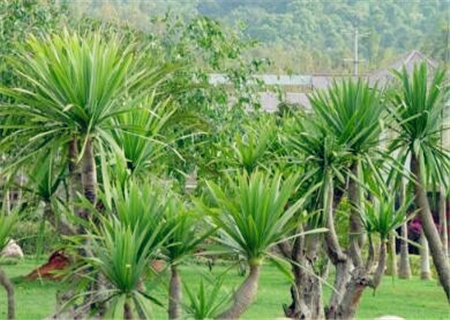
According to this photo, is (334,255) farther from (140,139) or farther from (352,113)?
(140,139)

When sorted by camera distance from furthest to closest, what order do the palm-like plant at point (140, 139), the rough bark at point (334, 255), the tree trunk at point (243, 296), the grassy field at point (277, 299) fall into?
the grassy field at point (277, 299) → the rough bark at point (334, 255) → the palm-like plant at point (140, 139) → the tree trunk at point (243, 296)

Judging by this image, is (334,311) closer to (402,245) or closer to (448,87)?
(448,87)

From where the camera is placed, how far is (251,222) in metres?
3.56

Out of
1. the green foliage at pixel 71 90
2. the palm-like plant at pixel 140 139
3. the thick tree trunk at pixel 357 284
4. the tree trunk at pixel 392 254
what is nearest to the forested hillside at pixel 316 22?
the tree trunk at pixel 392 254

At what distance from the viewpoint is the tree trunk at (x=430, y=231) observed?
16.6 feet

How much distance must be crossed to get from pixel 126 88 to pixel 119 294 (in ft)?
2.99

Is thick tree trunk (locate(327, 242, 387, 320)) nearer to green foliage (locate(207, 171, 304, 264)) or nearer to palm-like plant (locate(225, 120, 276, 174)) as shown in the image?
palm-like plant (locate(225, 120, 276, 174))

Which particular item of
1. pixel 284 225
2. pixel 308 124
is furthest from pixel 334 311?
pixel 284 225

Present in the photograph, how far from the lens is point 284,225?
3.79 metres

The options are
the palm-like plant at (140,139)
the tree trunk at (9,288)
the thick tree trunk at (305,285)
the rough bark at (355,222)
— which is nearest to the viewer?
the tree trunk at (9,288)

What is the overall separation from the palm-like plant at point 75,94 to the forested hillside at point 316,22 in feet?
27.3

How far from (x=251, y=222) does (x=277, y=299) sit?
23.2 ft

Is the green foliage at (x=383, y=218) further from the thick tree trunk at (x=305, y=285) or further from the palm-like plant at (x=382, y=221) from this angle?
the thick tree trunk at (x=305, y=285)

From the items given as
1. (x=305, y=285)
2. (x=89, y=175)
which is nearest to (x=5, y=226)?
(x=89, y=175)
